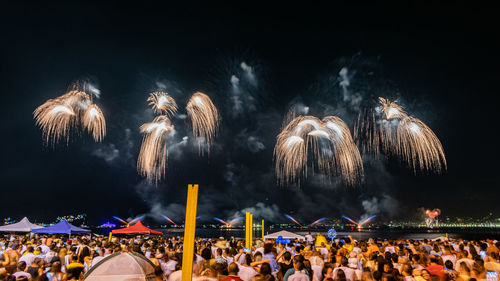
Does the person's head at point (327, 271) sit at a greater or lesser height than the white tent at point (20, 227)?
lesser

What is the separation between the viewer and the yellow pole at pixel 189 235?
4.71 meters

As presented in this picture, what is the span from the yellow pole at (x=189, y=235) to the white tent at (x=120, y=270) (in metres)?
0.56

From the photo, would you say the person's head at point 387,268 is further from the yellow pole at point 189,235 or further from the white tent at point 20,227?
the white tent at point 20,227

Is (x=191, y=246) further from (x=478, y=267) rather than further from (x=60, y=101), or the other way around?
(x=60, y=101)

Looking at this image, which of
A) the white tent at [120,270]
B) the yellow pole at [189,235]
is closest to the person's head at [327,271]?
the yellow pole at [189,235]

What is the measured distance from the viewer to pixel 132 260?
4.35m

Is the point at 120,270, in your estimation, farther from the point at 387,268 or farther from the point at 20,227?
the point at 20,227

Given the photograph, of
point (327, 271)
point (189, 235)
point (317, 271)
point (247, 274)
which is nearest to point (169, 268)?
point (247, 274)

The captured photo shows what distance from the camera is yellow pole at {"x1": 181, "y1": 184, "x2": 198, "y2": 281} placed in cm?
471

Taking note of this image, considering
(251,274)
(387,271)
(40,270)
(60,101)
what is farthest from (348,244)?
(60,101)

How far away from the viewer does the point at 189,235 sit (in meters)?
4.84

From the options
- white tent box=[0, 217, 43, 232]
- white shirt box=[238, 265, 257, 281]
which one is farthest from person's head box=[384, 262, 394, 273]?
white tent box=[0, 217, 43, 232]

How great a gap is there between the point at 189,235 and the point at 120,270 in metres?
1.09

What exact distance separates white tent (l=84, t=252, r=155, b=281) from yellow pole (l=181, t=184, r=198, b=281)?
560mm
